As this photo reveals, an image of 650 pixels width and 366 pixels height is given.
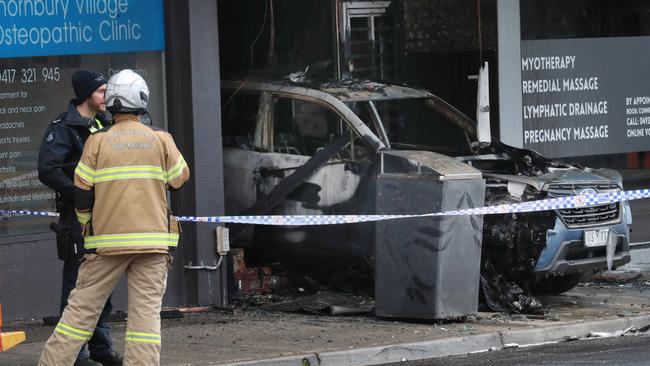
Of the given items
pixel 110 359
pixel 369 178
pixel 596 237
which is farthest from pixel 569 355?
pixel 110 359

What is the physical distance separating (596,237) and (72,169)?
485 cm

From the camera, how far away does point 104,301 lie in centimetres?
806

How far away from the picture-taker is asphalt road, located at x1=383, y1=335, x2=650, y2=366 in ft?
30.2

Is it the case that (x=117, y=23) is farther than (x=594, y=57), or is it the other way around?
(x=594, y=57)

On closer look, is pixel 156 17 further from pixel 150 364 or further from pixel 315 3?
pixel 150 364

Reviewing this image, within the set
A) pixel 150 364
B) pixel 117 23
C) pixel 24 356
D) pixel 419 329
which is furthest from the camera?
pixel 117 23

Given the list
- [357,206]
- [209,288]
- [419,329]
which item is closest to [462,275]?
[419,329]

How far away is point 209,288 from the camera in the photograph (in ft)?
38.7

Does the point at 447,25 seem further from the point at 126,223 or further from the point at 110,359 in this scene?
the point at 126,223

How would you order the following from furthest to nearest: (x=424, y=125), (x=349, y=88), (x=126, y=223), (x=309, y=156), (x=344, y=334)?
(x=424, y=125) < (x=349, y=88) < (x=309, y=156) < (x=344, y=334) < (x=126, y=223)

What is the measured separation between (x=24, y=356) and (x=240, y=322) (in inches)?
82.2

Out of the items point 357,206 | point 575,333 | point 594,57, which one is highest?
point 594,57

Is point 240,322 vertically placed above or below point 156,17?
below

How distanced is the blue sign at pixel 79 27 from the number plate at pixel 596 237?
385 centimetres
